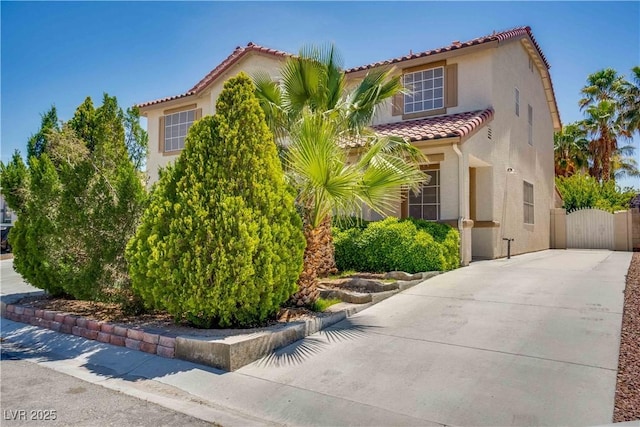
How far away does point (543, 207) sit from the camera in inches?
751

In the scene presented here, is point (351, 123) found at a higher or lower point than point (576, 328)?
higher

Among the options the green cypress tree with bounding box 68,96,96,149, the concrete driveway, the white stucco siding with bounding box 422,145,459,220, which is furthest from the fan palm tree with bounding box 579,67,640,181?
the green cypress tree with bounding box 68,96,96,149

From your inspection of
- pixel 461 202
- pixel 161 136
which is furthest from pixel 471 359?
pixel 161 136

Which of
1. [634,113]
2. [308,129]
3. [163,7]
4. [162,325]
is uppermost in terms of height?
[634,113]

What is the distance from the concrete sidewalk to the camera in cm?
416

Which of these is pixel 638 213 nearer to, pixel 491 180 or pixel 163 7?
pixel 491 180

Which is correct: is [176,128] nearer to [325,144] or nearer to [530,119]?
[325,144]

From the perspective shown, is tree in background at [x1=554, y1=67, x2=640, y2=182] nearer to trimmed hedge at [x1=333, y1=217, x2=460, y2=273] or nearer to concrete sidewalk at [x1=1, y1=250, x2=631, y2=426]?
trimmed hedge at [x1=333, y1=217, x2=460, y2=273]

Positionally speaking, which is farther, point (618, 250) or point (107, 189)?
point (618, 250)

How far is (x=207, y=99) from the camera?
18.2 meters

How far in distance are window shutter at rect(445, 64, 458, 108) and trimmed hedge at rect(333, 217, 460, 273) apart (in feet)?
15.4

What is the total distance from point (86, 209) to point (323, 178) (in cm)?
415

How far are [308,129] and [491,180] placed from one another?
29.0 feet

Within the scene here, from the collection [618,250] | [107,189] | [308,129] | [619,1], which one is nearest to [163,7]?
[107,189]
